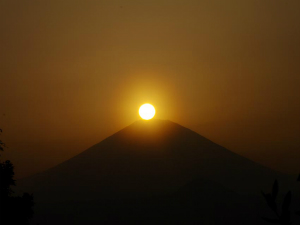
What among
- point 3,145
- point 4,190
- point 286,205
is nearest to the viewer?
point 286,205

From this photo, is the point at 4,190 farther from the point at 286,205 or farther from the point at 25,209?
the point at 286,205

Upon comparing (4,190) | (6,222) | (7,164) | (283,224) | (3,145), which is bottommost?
(283,224)

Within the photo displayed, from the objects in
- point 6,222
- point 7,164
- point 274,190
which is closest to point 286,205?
point 274,190

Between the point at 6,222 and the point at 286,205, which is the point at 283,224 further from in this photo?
the point at 6,222

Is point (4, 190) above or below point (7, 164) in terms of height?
below

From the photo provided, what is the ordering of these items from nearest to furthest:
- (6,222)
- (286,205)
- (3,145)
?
(286,205), (6,222), (3,145)

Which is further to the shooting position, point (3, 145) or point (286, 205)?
point (3, 145)
